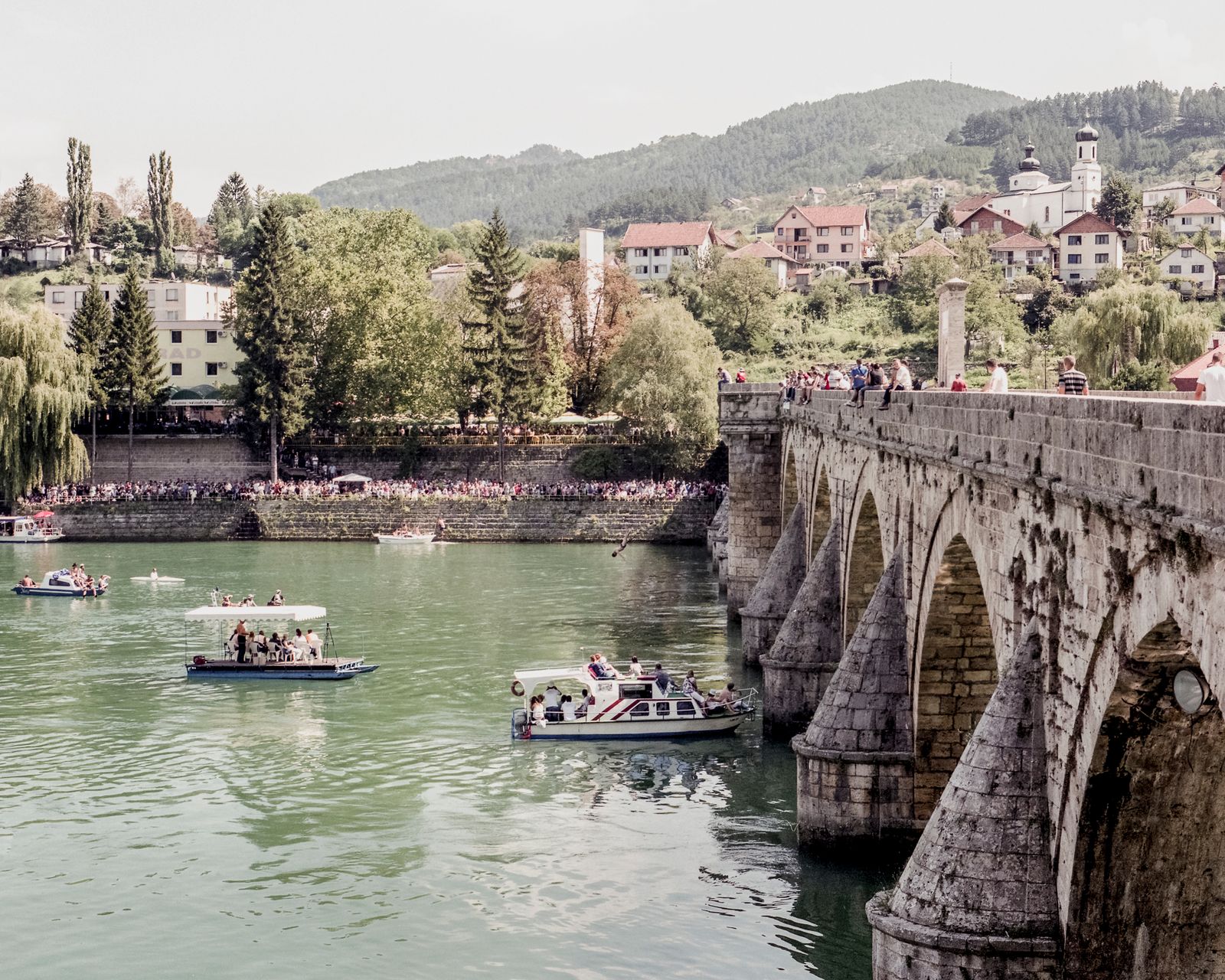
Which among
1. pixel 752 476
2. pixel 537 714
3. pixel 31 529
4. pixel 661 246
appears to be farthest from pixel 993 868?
pixel 661 246

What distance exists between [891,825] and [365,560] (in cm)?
4879

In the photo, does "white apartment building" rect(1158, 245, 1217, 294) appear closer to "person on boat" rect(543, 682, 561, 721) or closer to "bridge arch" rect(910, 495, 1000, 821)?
"person on boat" rect(543, 682, 561, 721)

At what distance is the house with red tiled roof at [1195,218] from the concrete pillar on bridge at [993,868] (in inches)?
6138

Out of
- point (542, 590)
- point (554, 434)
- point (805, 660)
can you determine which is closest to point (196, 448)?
point (554, 434)

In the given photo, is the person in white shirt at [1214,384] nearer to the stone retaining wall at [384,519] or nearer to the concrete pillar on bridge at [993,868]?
the concrete pillar on bridge at [993,868]

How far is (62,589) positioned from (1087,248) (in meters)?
112

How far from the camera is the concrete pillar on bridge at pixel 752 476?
48406 mm

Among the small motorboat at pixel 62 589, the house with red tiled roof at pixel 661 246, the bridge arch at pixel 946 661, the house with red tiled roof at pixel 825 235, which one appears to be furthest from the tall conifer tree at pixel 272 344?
the house with red tiled roof at pixel 825 235

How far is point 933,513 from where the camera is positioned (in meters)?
20.7

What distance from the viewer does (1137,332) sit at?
72625 mm

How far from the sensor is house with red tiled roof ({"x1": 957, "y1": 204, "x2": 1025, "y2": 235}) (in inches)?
6772

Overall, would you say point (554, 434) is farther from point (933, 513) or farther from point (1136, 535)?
point (1136, 535)

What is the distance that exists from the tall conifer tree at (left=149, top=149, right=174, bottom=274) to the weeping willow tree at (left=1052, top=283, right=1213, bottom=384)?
114754mm

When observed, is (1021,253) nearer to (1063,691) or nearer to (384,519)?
(384,519)
